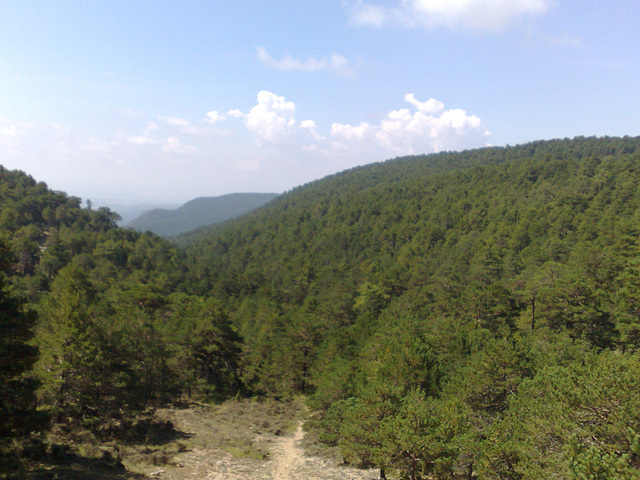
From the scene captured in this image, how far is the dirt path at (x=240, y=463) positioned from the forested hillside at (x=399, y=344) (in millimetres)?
1798

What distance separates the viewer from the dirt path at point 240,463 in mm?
17656

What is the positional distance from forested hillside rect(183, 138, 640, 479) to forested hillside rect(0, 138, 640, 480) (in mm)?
135

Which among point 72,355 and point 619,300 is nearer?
point 72,355

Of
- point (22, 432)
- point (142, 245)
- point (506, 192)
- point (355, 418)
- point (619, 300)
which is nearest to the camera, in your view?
point (22, 432)

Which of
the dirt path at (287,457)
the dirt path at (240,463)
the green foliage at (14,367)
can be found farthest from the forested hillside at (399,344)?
the dirt path at (287,457)

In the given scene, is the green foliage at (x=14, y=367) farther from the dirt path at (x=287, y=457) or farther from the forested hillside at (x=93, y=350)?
the dirt path at (x=287, y=457)

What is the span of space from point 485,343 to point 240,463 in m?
17.9

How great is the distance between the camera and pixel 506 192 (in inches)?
4370

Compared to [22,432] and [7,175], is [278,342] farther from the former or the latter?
[7,175]

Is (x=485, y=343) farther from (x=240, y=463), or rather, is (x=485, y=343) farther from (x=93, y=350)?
(x=93, y=350)

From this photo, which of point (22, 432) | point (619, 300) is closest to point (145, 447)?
point (22, 432)

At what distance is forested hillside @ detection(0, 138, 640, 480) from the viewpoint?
12.3 m

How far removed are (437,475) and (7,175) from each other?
14886cm

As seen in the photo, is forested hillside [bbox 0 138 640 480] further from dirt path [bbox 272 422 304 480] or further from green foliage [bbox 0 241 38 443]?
dirt path [bbox 272 422 304 480]
